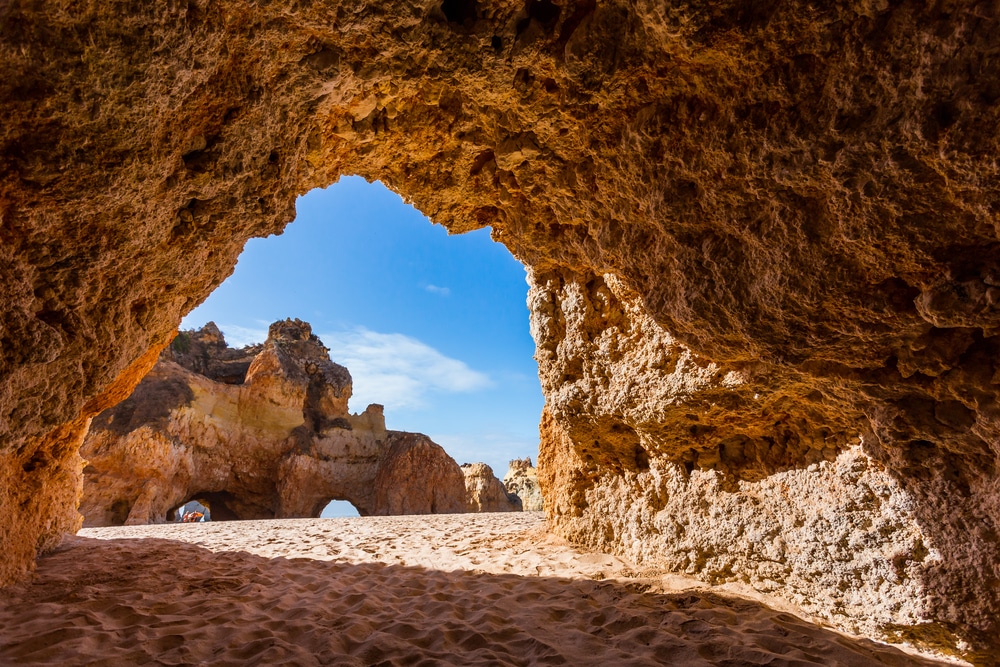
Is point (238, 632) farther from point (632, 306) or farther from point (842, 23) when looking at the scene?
point (842, 23)

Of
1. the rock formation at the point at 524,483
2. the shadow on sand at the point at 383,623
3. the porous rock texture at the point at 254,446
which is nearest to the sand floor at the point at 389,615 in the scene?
the shadow on sand at the point at 383,623

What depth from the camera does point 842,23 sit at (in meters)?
2.07

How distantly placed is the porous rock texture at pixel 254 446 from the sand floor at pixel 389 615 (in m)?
9.66

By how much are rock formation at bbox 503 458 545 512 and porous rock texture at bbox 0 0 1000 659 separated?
17.1m

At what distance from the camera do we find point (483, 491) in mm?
18406

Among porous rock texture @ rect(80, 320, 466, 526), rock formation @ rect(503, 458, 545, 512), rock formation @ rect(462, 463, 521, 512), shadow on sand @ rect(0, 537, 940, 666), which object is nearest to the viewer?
shadow on sand @ rect(0, 537, 940, 666)

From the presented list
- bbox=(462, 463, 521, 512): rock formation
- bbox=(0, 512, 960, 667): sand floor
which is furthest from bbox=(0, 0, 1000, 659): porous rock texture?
bbox=(462, 463, 521, 512): rock formation

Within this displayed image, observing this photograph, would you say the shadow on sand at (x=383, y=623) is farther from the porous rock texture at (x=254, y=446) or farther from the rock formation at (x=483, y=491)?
the rock formation at (x=483, y=491)

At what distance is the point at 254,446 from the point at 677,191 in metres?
17.7

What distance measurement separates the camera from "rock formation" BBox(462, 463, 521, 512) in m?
18.2

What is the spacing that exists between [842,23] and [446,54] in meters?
2.06

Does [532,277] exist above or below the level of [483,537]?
above

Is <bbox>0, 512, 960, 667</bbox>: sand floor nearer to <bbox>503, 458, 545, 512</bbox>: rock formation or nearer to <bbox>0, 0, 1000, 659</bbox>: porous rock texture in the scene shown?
<bbox>0, 0, 1000, 659</bbox>: porous rock texture

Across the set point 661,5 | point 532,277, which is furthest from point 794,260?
point 532,277
